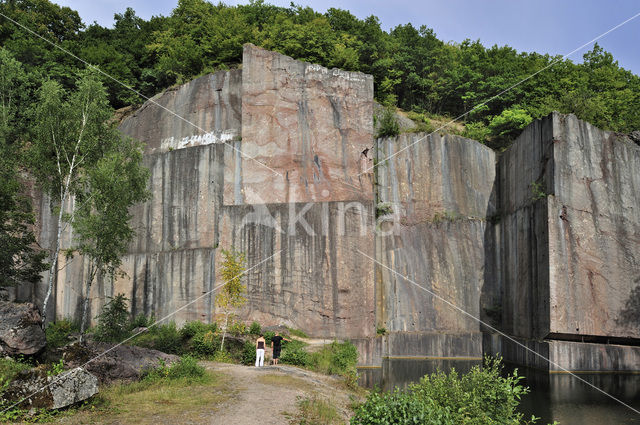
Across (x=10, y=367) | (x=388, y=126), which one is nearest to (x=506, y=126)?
(x=388, y=126)

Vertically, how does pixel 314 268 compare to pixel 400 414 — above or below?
above

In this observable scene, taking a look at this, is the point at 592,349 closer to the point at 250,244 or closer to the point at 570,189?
the point at 570,189

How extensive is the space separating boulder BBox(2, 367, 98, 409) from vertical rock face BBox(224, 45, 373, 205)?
16.6 meters

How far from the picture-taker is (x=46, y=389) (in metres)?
9.36

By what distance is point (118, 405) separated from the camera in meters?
10.5

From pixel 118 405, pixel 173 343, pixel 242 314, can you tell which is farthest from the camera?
pixel 242 314

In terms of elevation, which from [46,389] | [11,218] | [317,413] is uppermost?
[11,218]

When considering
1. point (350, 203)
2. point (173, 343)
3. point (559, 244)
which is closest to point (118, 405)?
point (173, 343)

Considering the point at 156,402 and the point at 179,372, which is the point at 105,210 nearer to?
the point at 179,372

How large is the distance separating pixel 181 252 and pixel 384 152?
1224 centimetres

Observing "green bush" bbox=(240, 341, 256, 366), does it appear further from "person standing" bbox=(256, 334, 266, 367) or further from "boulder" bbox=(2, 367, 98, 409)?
"boulder" bbox=(2, 367, 98, 409)

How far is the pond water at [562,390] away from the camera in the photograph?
14586 mm

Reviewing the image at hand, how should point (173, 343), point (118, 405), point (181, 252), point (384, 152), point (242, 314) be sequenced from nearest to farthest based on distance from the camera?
point (118, 405), point (173, 343), point (242, 314), point (181, 252), point (384, 152)

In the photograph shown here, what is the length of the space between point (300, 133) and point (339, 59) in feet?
27.4
